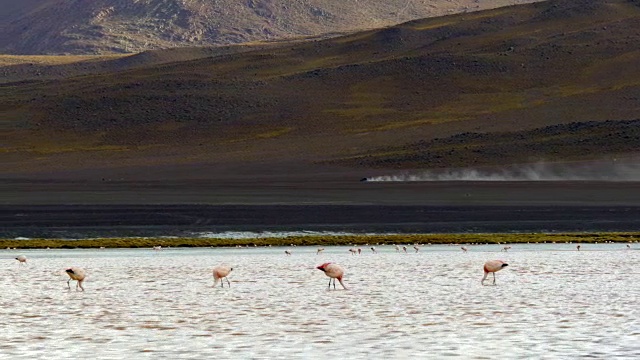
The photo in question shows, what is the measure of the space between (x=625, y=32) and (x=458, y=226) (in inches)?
4942

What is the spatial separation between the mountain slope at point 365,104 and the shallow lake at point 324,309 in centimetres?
7561

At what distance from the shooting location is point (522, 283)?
26.7 metres

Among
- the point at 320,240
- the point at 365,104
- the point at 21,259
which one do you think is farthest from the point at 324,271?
the point at 365,104

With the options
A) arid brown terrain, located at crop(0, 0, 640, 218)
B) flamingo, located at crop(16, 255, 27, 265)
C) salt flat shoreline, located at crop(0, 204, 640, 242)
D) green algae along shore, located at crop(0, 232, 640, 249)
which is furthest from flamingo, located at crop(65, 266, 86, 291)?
arid brown terrain, located at crop(0, 0, 640, 218)

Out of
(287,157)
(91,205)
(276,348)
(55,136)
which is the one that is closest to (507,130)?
(287,157)

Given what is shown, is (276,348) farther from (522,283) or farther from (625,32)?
(625,32)

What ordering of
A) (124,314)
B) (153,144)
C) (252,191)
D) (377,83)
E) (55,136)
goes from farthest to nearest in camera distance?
(377,83) → (55,136) → (153,144) → (252,191) → (124,314)

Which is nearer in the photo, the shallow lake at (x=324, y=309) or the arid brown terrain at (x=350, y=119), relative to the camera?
the shallow lake at (x=324, y=309)

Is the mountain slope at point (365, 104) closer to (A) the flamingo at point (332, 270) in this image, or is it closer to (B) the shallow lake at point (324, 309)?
(B) the shallow lake at point (324, 309)

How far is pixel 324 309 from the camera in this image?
2217 cm

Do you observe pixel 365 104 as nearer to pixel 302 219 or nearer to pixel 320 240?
pixel 302 219

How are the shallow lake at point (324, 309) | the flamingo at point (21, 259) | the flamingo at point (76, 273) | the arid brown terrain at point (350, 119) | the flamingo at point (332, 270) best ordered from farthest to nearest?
1. the arid brown terrain at point (350, 119)
2. the flamingo at point (21, 259)
3. the flamingo at point (76, 273)
4. the flamingo at point (332, 270)
5. the shallow lake at point (324, 309)

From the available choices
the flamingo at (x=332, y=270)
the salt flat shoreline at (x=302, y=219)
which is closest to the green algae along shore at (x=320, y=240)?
the salt flat shoreline at (x=302, y=219)

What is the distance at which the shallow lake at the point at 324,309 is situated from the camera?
57.6ft
